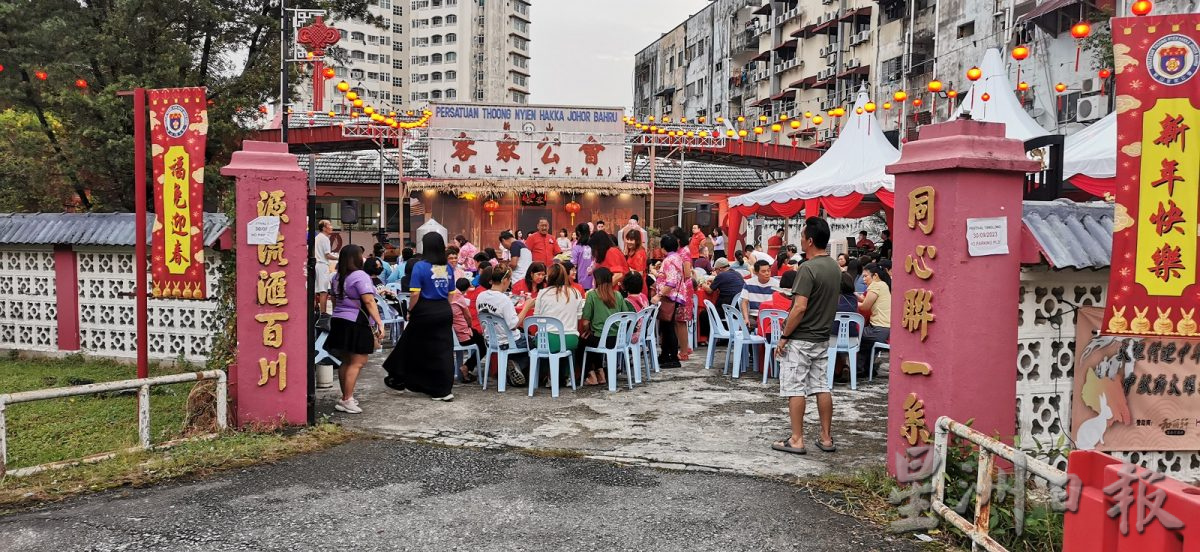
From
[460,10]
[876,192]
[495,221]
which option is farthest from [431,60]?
[876,192]

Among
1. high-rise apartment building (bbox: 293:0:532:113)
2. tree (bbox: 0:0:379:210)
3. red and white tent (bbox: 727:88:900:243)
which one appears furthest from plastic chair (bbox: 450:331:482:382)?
high-rise apartment building (bbox: 293:0:532:113)

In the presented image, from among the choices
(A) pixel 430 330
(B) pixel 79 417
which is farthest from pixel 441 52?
(B) pixel 79 417

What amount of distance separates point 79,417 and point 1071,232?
277 inches

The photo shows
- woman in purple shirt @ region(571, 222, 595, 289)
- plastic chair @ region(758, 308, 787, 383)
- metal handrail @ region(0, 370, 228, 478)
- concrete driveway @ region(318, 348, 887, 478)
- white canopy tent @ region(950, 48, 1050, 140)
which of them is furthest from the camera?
white canopy tent @ region(950, 48, 1050, 140)

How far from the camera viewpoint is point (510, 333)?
7598 mm

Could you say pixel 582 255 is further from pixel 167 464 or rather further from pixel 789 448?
pixel 167 464

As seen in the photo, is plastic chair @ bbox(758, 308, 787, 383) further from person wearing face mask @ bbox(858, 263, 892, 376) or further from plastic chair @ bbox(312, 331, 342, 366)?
plastic chair @ bbox(312, 331, 342, 366)

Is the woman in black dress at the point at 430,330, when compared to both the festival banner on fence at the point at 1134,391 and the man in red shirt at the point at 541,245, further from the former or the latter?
the man in red shirt at the point at 541,245

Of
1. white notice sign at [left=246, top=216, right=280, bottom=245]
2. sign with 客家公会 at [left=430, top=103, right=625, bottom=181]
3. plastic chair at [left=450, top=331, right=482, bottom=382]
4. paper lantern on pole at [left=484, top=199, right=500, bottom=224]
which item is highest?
sign with 客家公会 at [left=430, top=103, right=625, bottom=181]

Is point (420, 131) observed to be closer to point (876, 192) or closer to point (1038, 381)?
point (876, 192)

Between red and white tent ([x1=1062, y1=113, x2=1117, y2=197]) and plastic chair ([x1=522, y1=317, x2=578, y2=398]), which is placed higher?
red and white tent ([x1=1062, y1=113, x2=1117, y2=197])

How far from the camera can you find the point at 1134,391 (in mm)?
4418

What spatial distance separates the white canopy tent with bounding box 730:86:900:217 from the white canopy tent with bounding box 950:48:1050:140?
4.87 ft

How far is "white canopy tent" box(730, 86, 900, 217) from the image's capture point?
1290 cm
